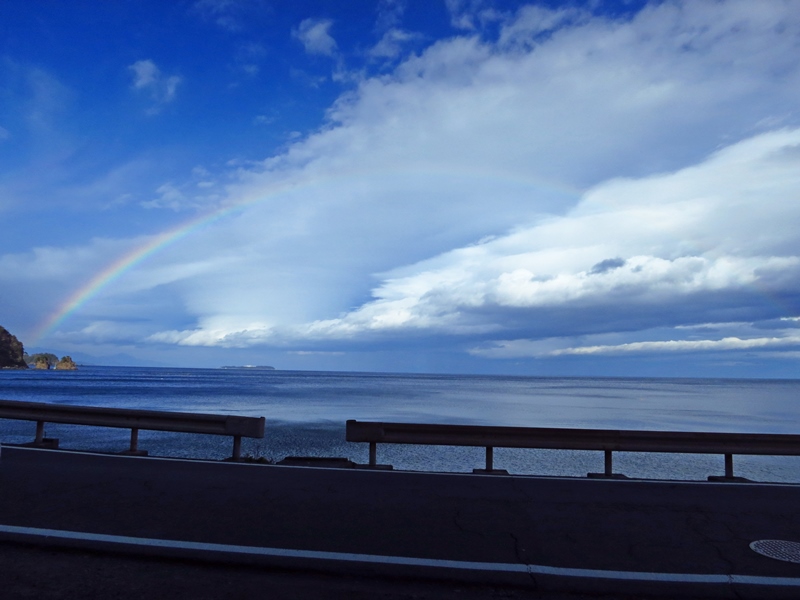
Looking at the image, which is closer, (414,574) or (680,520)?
(414,574)

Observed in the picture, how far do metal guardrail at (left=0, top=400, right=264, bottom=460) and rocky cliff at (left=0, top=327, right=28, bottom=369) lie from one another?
205 meters

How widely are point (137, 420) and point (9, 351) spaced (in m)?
211

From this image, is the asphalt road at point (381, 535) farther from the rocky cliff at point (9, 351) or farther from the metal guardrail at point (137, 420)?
the rocky cliff at point (9, 351)

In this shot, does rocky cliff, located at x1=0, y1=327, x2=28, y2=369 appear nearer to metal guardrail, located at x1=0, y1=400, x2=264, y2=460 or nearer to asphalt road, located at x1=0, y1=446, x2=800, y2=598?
metal guardrail, located at x1=0, y1=400, x2=264, y2=460

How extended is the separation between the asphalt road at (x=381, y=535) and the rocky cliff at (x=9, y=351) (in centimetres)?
21054

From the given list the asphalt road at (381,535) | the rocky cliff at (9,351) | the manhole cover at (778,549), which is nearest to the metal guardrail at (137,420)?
the asphalt road at (381,535)

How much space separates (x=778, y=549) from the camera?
18.9ft

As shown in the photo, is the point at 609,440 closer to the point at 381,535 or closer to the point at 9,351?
the point at 381,535

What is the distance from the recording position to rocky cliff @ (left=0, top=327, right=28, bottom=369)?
18688 centimetres

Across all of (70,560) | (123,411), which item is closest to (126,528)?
(70,560)

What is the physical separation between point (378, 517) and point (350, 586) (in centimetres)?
188

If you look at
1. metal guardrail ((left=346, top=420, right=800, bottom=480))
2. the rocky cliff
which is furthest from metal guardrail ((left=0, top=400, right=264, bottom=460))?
the rocky cliff

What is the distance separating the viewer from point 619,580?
4863 mm

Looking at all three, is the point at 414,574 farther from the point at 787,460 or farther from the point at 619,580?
the point at 787,460
